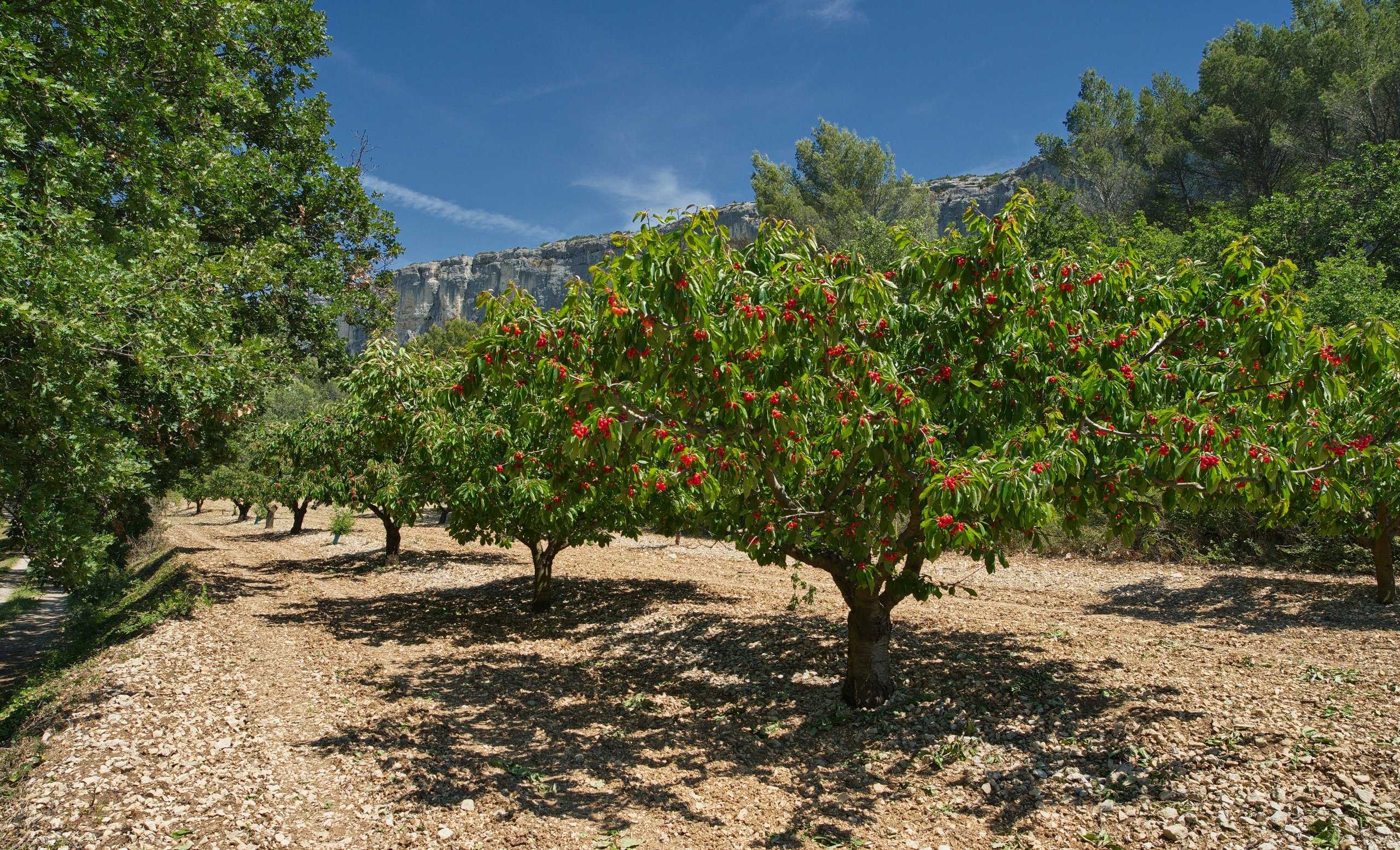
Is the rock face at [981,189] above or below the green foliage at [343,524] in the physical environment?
above

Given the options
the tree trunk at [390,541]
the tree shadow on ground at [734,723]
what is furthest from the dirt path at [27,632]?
the tree shadow on ground at [734,723]

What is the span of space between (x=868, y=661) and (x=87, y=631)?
60.0ft

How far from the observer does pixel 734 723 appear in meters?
7.98

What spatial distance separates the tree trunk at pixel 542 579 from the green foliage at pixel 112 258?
228 inches

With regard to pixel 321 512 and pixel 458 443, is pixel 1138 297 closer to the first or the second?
pixel 458 443

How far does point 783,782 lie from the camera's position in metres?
6.39

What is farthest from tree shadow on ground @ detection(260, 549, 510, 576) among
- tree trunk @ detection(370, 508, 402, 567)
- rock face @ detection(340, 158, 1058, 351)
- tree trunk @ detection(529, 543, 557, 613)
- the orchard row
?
rock face @ detection(340, 158, 1058, 351)

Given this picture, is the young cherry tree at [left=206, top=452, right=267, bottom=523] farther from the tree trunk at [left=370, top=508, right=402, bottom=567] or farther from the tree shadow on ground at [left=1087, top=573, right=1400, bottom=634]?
the tree shadow on ground at [left=1087, top=573, right=1400, bottom=634]

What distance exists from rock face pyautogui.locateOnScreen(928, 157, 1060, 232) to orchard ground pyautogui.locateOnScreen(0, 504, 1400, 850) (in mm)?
80671

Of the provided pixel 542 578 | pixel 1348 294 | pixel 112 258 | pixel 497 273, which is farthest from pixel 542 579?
pixel 497 273

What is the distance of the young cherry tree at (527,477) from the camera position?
6586 mm

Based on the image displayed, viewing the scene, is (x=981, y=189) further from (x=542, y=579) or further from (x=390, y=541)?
(x=542, y=579)

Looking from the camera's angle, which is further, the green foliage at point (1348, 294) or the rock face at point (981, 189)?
the rock face at point (981, 189)

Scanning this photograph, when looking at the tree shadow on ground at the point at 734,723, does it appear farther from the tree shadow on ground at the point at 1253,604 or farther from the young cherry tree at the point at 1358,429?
the tree shadow on ground at the point at 1253,604
